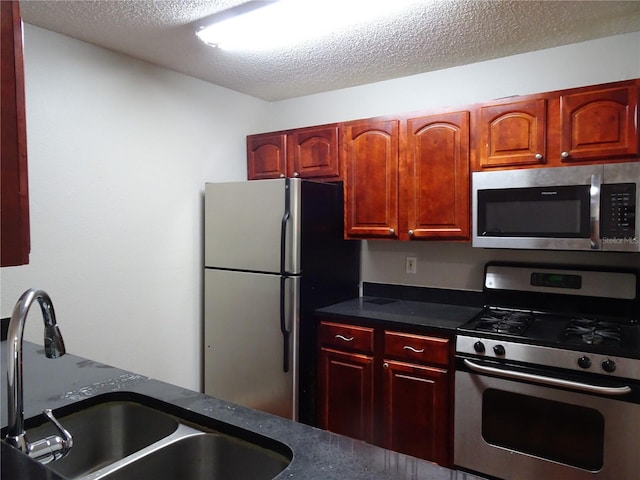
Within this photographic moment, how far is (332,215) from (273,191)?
43 centimetres

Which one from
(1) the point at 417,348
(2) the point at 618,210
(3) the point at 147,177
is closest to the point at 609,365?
(2) the point at 618,210

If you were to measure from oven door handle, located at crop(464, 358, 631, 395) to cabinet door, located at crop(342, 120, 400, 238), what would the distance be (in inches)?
35.6

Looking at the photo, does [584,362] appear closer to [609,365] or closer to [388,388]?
[609,365]

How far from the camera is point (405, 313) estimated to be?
104 inches

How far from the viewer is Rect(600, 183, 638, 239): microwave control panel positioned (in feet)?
6.57

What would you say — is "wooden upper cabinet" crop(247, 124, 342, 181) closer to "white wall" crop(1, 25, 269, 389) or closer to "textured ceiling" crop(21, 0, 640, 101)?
"white wall" crop(1, 25, 269, 389)

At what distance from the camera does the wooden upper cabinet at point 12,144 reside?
0.69 meters

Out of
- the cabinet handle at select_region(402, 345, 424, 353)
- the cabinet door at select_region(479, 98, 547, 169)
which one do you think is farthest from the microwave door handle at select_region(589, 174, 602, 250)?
the cabinet handle at select_region(402, 345, 424, 353)

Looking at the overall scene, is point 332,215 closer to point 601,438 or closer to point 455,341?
point 455,341

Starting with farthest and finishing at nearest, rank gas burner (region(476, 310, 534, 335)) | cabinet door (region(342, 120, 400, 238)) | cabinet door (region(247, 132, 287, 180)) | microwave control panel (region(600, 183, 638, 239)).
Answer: cabinet door (region(247, 132, 287, 180)), cabinet door (region(342, 120, 400, 238)), gas burner (region(476, 310, 534, 335)), microwave control panel (region(600, 183, 638, 239))

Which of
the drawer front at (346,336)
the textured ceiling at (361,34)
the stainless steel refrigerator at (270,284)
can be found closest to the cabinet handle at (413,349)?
the drawer front at (346,336)

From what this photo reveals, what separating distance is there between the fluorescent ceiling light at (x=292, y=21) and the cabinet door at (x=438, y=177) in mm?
723

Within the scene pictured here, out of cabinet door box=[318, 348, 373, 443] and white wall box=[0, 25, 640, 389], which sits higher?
white wall box=[0, 25, 640, 389]

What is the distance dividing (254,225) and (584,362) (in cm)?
184
